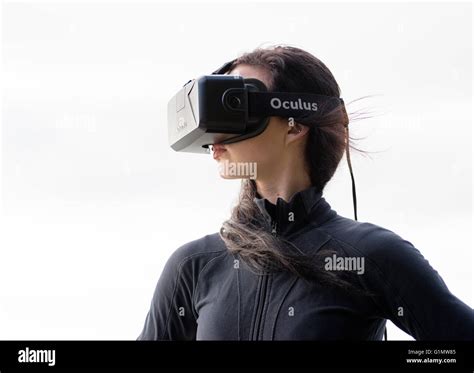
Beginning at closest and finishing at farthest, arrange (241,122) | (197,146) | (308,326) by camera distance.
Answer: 1. (308,326)
2. (241,122)
3. (197,146)

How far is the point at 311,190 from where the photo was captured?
1640 mm

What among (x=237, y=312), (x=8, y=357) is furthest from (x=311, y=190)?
(x=8, y=357)

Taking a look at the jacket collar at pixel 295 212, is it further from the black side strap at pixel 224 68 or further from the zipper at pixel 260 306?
the black side strap at pixel 224 68

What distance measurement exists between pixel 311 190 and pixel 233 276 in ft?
0.76

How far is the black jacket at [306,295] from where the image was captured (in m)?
1.49

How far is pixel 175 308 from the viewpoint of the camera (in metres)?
1.67

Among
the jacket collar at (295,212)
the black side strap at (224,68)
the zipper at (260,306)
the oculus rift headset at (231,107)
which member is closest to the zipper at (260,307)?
the zipper at (260,306)

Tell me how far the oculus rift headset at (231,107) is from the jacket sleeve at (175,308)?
259mm

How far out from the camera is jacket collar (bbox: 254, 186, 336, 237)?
5.33 ft

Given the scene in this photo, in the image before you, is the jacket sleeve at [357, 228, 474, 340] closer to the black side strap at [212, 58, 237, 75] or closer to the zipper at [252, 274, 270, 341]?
the zipper at [252, 274, 270, 341]

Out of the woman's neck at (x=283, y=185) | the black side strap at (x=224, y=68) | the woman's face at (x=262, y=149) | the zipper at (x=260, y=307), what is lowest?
the zipper at (x=260, y=307)

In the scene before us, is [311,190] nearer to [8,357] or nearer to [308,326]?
[308,326]

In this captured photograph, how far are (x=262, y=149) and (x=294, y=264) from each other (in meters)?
0.25

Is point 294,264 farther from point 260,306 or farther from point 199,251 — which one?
point 199,251
